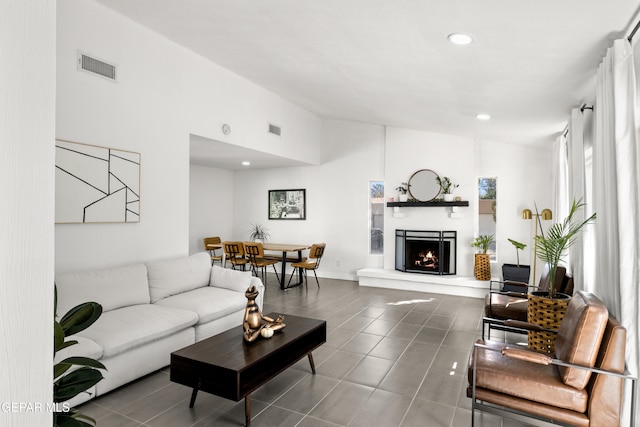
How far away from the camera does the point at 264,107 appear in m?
6.13

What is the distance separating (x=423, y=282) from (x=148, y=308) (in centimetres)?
478

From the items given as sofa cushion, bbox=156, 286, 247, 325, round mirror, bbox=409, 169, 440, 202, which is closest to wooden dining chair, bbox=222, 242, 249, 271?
sofa cushion, bbox=156, 286, 247, 325

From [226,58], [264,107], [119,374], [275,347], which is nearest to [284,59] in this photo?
[226,58]

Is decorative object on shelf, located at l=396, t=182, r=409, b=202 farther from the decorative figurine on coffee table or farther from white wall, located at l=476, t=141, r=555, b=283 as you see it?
the decorative figurine on coffee table

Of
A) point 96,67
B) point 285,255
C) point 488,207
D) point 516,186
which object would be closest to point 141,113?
point 96,67

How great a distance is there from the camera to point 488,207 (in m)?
6.91

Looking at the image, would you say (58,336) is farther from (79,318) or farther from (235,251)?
(235,251)

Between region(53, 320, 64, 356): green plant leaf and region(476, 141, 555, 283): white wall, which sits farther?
region(476, 141, 555, 283): white wall

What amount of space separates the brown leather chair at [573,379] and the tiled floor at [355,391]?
44 centimetres

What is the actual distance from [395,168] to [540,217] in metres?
2.70

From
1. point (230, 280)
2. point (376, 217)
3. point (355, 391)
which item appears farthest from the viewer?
point (376, 217)

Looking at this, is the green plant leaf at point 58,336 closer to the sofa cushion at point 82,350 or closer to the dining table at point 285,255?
the sofa cushion at point 82,350

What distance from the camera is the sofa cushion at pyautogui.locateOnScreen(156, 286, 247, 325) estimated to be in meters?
3.79

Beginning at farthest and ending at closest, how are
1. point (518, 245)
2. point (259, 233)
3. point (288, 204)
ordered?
point (259, 233) < point (288, 204) < point (518, 245)
